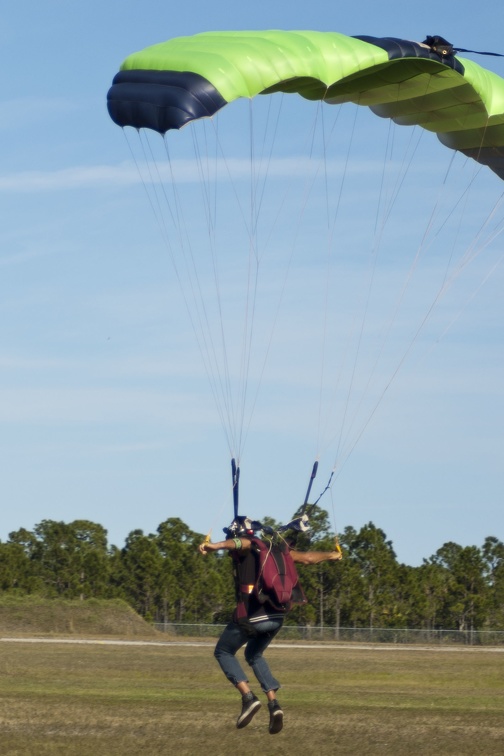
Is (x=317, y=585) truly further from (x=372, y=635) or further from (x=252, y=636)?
(x=252, y=636)

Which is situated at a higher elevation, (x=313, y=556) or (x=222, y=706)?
(x=313, y=556)

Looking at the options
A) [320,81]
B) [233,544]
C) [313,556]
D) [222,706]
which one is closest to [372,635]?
[222,706]

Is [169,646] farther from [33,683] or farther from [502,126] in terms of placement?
[502,126]

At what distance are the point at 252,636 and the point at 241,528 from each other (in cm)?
146

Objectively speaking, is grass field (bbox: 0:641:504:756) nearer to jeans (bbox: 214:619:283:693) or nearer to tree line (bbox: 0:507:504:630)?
jeans (bbox: 214:619:283:693)

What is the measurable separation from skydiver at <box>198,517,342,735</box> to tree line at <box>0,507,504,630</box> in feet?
220

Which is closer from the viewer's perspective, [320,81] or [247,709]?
[247,709]

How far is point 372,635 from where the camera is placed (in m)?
64.9

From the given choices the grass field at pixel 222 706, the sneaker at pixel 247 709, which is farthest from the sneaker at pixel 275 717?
the grass field at pixel 222 706

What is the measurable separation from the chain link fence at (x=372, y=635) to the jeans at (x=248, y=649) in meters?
47.6

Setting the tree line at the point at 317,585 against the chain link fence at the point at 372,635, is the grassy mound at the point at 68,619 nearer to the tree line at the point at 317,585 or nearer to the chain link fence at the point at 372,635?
the chain link fence at the point at 372,635

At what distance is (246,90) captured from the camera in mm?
15883

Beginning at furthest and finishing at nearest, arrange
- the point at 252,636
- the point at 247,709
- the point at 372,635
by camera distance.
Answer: the point at 372,635, the point at 252,636, the point at 247,709

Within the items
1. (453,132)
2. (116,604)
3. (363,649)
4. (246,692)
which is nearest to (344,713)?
(246,692)
